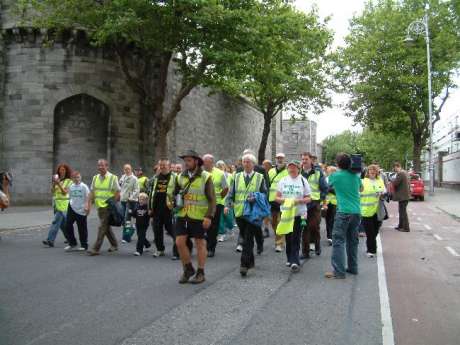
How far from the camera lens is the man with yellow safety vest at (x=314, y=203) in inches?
350

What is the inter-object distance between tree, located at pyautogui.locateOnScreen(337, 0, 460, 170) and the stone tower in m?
18.4

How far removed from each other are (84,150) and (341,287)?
1821 cm

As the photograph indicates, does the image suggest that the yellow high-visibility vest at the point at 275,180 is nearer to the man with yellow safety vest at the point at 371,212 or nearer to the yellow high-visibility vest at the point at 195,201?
the man with yellow safety vest at the point at 371,212

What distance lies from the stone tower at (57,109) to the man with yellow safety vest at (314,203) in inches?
586

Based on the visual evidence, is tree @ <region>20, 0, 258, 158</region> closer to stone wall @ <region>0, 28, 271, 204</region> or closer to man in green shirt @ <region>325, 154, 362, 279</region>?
stone wall @ <region>0, 28, 271, 204</region>

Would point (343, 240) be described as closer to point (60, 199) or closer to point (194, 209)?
point (194, 209)

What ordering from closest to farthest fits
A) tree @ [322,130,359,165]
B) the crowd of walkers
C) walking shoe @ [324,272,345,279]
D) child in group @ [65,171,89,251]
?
the crowd of walkers < walking shoe @ [324,272,345,279] < child in group @ [65,171,89,251] < tree @ [322,130,359,165]

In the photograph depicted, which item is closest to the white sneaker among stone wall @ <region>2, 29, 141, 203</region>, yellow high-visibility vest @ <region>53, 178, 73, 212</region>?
yellow high-visibility vest @ <region>53, 178, 73, 212</region>

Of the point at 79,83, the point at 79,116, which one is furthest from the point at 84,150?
the point at 79,83

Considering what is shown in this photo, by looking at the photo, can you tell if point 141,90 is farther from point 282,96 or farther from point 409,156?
point 409,156

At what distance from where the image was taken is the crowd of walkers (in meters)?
6.76

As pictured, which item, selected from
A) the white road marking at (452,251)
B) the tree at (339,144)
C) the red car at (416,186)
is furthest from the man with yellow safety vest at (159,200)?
the tree at (339,144)

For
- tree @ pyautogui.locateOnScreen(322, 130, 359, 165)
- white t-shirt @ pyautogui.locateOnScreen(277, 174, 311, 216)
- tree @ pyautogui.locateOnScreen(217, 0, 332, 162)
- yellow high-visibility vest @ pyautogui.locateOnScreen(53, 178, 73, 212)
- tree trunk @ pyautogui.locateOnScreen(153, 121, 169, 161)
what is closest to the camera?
white t-shirt @ pyautogui.locateOnScreen(277, 174, 311, 216)

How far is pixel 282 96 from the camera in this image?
33.9 m
